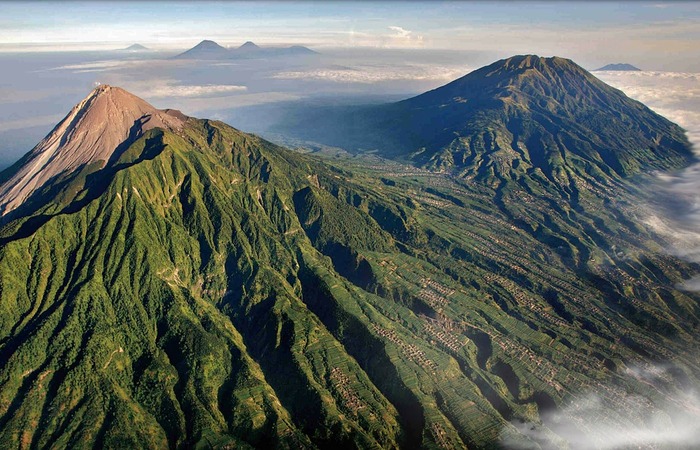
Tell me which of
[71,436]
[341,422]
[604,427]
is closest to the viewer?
[71,436]

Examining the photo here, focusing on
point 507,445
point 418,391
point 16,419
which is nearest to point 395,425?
point 418,391

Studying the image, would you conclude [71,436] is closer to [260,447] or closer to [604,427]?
[260,447]

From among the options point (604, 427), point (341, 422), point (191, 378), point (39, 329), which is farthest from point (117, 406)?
point (604, 427)

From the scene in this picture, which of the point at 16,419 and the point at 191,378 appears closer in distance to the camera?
the point at 16,419

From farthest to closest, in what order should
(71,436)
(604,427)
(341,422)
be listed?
(604,427), (341,422), (71,436)

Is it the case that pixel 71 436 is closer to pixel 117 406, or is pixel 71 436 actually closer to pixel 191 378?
pixel 117 406

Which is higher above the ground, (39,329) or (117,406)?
(39,329)

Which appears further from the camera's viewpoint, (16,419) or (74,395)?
(74,395)

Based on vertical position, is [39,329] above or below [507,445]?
above

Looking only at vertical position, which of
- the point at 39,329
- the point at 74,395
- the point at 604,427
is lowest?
the point at 604,427
